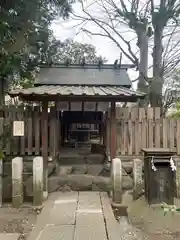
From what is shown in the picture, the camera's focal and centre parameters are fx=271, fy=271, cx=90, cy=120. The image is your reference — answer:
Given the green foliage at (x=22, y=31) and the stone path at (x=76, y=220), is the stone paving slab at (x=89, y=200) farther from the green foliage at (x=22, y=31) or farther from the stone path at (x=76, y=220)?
the green foliage at (x=22, y=31)

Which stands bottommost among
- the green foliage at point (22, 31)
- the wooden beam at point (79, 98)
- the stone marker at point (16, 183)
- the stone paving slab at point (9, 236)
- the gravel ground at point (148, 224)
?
the gravel ground at point (148, 224)

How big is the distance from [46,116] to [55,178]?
5.83 feet

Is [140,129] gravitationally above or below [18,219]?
above

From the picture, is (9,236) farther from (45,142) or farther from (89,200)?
(45,142)

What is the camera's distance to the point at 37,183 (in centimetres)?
663

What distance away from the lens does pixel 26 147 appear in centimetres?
782

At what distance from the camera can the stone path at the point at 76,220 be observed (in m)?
4.48

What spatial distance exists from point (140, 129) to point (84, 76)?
314 centimetres

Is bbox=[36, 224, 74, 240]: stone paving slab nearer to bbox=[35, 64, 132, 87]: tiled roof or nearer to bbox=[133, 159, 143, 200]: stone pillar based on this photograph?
bbox=[133, 159, 143, 200]: stone pillar

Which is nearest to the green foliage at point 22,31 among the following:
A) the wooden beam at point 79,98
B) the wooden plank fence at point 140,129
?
the wooden beam at point 79,98

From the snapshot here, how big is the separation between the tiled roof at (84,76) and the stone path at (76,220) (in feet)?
12.9

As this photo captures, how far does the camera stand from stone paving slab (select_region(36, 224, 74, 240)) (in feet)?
14.4

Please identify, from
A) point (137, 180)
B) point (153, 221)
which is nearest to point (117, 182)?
point (137, 180)

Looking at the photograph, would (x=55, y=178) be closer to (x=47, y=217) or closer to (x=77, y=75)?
(x=47, y=217)
